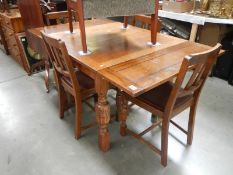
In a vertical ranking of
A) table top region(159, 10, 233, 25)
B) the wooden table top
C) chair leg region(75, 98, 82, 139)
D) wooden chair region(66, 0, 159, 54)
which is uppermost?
wooden chair region(66, 0, 159, 54)

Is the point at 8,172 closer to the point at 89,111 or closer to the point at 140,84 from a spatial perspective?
the point at 89,111

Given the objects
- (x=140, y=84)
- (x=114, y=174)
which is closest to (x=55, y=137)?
(x=114, y=174)

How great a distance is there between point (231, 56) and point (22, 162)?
2665mm

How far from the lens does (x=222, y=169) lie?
154 centimetres

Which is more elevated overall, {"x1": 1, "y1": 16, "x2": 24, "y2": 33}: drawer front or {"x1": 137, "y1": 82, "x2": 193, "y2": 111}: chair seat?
{"x1": 1, "y1": 16, "x2": 24, "y2": 33}: drawer front

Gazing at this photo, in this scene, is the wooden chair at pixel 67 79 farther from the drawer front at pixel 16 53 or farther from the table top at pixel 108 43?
the drawer front at pixel 16 53

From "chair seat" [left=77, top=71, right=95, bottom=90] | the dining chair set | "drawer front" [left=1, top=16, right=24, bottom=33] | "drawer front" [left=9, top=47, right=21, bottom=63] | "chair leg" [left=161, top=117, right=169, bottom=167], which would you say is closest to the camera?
the dining chair set

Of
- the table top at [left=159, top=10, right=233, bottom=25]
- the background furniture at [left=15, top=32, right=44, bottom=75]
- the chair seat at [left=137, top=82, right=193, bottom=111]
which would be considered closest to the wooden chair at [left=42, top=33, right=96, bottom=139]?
the chair seat at [left=137, top=82, right=193, bottom=111]

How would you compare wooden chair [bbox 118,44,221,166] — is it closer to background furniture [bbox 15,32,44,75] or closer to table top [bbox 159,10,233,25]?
table top [bbox 159,10,233,25]

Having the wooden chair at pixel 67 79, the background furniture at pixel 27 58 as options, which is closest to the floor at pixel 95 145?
the wooden chair at pixel 67 79

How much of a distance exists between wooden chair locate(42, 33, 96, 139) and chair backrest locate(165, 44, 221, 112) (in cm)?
70

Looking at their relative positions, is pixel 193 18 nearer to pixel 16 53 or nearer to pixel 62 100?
pixel 62 100

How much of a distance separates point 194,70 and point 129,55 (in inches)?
18.6

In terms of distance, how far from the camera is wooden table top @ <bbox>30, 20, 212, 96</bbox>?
1160 mm
